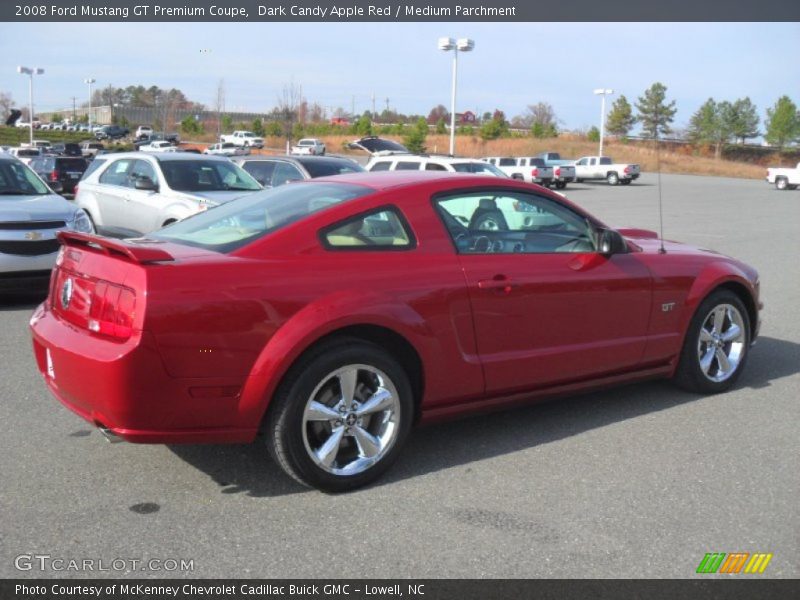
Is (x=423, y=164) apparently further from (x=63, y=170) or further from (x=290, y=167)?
(x=63, y=170)

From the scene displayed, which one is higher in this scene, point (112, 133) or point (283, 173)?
point (112, 133)

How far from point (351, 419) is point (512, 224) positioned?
1601mm

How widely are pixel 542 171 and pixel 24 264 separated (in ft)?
112

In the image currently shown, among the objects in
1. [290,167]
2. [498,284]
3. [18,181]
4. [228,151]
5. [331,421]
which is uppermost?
[228,151]

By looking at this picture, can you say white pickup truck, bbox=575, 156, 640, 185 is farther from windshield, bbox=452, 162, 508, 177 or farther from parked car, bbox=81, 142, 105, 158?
windshield, bbox=452, 162, 508, 177

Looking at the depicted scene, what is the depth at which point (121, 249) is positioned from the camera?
3.90 metres

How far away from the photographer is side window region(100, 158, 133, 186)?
12.7 metres

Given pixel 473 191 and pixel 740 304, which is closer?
pixel 473 191

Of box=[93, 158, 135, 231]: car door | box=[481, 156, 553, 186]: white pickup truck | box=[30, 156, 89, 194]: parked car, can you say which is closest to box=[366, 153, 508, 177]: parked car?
box=[93, 158, 135, 231]: car door

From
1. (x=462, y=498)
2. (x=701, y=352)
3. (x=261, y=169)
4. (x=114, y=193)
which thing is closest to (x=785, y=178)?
(x=261, y=169)
